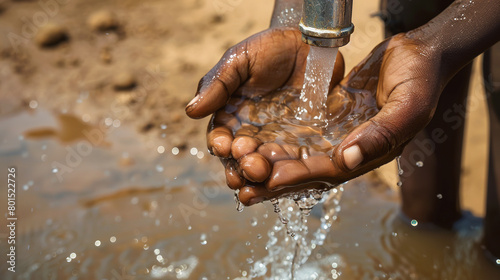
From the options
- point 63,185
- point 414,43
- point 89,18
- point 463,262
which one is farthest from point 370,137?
point 89,18

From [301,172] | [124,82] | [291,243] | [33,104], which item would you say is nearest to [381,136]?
[301,172]

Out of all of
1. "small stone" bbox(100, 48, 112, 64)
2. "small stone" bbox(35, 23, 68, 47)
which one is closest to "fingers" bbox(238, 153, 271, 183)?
"small stone" bbox(100, 48, 112, 64)

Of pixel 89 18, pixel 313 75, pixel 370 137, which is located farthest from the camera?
pixel 89 18

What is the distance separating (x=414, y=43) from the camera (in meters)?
1.71

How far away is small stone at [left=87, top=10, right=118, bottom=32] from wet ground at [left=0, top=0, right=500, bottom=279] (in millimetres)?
26

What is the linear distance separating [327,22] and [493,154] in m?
1.09

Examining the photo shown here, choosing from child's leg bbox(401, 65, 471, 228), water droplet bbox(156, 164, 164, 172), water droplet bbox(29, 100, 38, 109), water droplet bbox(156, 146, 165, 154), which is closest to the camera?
child's leg bbox(401, 65, 471, 228)

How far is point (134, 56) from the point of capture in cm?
392

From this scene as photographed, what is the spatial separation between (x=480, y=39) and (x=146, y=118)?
213cm

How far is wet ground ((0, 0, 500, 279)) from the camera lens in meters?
2.45

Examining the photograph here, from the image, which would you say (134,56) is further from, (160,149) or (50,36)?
(160,149)

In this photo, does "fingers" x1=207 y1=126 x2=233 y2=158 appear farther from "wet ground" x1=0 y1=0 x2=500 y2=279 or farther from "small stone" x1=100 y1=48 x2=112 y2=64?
"small stone" x1=100 y1=48 x2=112 y2=64

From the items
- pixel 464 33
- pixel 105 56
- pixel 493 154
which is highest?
pixel 464 33

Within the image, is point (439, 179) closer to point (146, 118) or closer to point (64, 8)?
point (146, 118)
